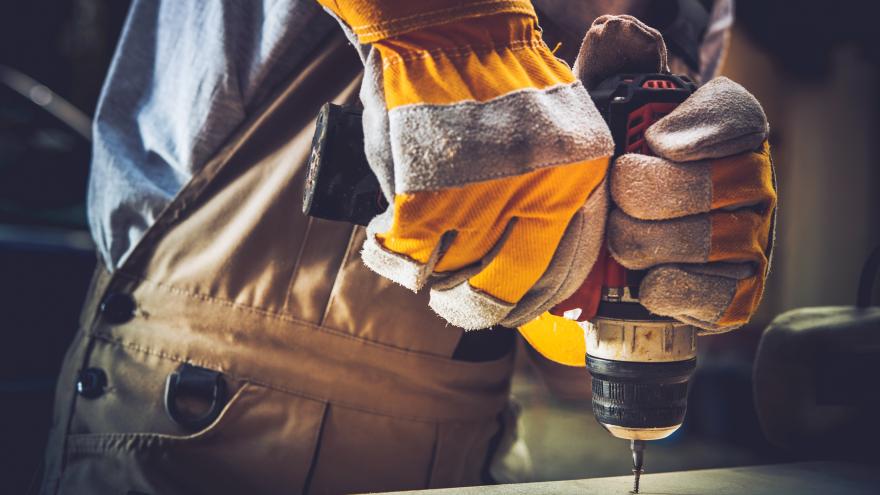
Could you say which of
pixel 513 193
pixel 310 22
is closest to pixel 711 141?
pixel 513 193

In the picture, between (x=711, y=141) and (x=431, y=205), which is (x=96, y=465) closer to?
(x=431, y=205)

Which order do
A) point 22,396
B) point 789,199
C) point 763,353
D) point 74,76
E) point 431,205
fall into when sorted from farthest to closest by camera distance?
point 789,199, point 74,76, point 22,396, point 763,353, point 431,205

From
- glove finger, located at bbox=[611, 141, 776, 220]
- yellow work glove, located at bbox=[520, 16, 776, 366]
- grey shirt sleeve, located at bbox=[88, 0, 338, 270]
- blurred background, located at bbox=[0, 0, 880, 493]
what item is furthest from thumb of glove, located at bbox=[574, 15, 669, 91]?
blurred background, located at bbox=[0, 0, 880, 493]

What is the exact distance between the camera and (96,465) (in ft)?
2.88

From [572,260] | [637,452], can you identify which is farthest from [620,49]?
[637,452]

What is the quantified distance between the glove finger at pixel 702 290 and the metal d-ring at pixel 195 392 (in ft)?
1.81

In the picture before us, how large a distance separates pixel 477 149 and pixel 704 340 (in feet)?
13.9

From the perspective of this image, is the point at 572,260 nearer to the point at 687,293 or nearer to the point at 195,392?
the point at 687,293

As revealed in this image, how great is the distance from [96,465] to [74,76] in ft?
8.78

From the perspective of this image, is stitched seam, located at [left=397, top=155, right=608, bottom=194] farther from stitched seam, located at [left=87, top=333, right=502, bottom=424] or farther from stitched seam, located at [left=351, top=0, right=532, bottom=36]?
stitched seam, located at [left=87, top=333, right=502, bottom=424]

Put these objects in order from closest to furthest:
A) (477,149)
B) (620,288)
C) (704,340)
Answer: (477,149), (620,288), (704,340)

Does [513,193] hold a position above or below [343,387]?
above

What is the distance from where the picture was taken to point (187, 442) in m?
0.84

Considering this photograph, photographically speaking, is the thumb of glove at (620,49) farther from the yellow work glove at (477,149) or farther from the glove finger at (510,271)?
the glove finger at (510,271)
